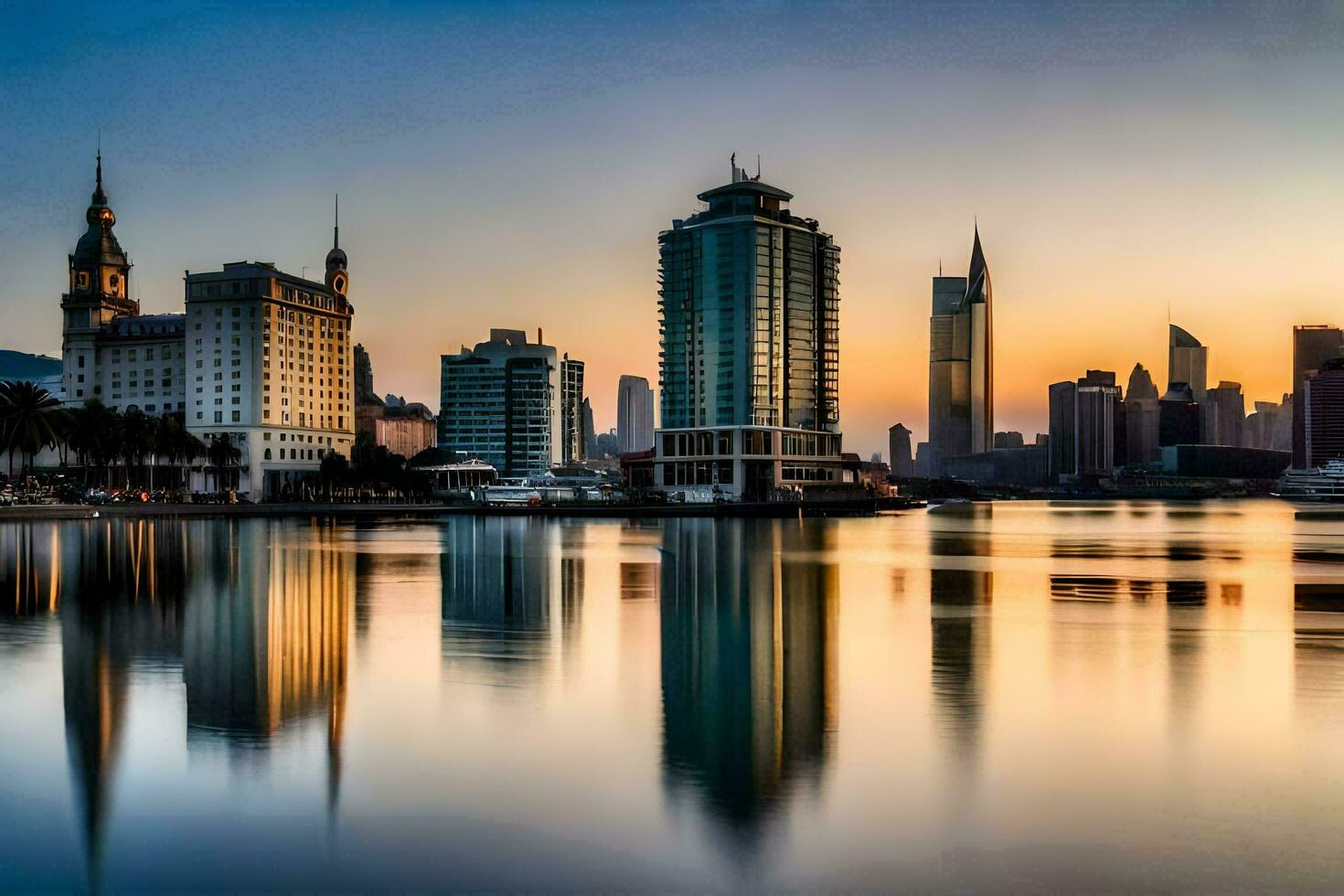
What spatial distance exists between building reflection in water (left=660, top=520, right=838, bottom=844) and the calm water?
99 millimetres

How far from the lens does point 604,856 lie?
472 inches

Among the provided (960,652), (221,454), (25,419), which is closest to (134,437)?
(25,419)

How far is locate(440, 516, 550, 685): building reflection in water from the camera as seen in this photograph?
968 inches

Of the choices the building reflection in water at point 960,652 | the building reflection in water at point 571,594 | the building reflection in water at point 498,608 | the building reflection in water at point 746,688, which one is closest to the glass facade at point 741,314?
the building reflection in water at point 571,594

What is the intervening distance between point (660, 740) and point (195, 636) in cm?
1526

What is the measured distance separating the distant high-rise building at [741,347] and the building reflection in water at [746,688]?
452ft

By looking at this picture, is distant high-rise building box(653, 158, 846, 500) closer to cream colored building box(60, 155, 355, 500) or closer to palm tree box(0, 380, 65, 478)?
cream colored building box(60, 155, 355, 500)

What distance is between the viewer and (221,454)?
486ft

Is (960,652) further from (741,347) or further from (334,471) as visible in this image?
(741,347)

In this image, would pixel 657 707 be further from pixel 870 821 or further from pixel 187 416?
pixel 187 416

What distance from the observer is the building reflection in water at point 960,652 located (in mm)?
18109

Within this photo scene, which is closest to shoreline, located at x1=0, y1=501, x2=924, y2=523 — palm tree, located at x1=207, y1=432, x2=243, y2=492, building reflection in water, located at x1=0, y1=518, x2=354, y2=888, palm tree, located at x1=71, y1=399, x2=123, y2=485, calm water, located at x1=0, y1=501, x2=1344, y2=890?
palm tree, located at x1=71, y1=399, x2=123, y2=485

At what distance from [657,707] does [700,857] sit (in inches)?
311

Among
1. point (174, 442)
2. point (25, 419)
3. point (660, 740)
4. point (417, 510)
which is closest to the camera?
point (660, 740)
